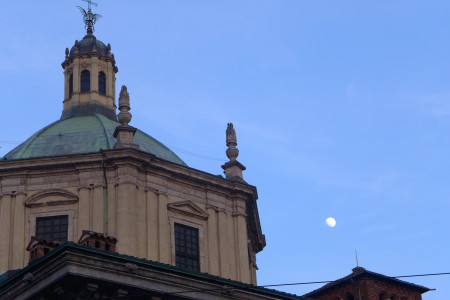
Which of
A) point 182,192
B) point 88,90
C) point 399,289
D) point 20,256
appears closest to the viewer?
point 20,256

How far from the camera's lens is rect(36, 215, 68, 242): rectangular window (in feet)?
124

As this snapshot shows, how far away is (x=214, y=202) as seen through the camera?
1607 inches

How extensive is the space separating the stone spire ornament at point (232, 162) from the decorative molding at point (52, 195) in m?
7.52

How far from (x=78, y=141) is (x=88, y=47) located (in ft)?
27.1

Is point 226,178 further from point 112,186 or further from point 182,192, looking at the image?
point 112,186

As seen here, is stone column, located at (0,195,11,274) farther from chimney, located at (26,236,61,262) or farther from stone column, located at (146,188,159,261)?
chimney, located at (26,236,61,262)

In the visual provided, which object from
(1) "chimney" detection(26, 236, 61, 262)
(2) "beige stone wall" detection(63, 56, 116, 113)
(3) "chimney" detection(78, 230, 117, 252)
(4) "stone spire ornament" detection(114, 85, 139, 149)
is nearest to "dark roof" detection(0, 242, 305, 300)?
(1) "chimney" detection(26, 236, 61, 262)

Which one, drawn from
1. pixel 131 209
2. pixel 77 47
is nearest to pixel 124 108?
pixel 131 209

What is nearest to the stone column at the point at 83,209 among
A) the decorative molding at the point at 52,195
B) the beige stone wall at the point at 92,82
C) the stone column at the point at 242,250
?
the decorative molding at the point at 52,195

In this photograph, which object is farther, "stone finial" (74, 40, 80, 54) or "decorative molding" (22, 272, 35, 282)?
"stone finial" (74, 40, 80, 54)

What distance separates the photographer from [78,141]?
41688 millimetres

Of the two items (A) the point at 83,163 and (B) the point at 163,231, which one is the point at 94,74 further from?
(B) the point at 163,231

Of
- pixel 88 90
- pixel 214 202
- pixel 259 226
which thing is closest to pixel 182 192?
pixel 214 202

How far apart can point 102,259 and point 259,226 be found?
19639 millimetres
